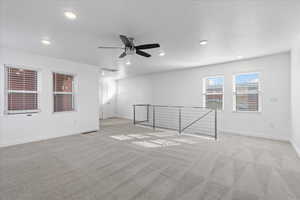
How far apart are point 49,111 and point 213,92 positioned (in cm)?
592

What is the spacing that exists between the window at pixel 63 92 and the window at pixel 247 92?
19.8 feet

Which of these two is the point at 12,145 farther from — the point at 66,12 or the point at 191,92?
the point at 191,92

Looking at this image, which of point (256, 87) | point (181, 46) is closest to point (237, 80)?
point (256, 87)

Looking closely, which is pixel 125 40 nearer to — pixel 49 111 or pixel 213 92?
pixel 49 111

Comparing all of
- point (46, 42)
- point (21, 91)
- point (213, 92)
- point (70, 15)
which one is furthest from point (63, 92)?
point (213, 92)

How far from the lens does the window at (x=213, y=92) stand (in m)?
5.26

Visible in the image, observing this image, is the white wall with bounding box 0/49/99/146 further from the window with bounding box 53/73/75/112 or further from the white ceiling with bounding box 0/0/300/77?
the white ceiling with bounding box 0/0/300/77

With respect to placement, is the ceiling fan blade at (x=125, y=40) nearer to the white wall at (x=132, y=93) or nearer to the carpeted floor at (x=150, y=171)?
the carpeted floor at (x=150, y=171)

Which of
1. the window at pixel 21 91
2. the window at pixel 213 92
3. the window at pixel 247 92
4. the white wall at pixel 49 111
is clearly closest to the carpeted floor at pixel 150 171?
the white wall at pixel 49 111

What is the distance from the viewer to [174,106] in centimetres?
612

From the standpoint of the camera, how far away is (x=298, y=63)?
10.1 feet

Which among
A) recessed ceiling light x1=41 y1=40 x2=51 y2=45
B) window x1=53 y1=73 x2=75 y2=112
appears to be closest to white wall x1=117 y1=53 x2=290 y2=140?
window x1=53 y1=73 x2=75 y2=112

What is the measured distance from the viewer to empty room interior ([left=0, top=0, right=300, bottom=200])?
1.94 metres

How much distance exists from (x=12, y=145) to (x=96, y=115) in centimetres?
254
